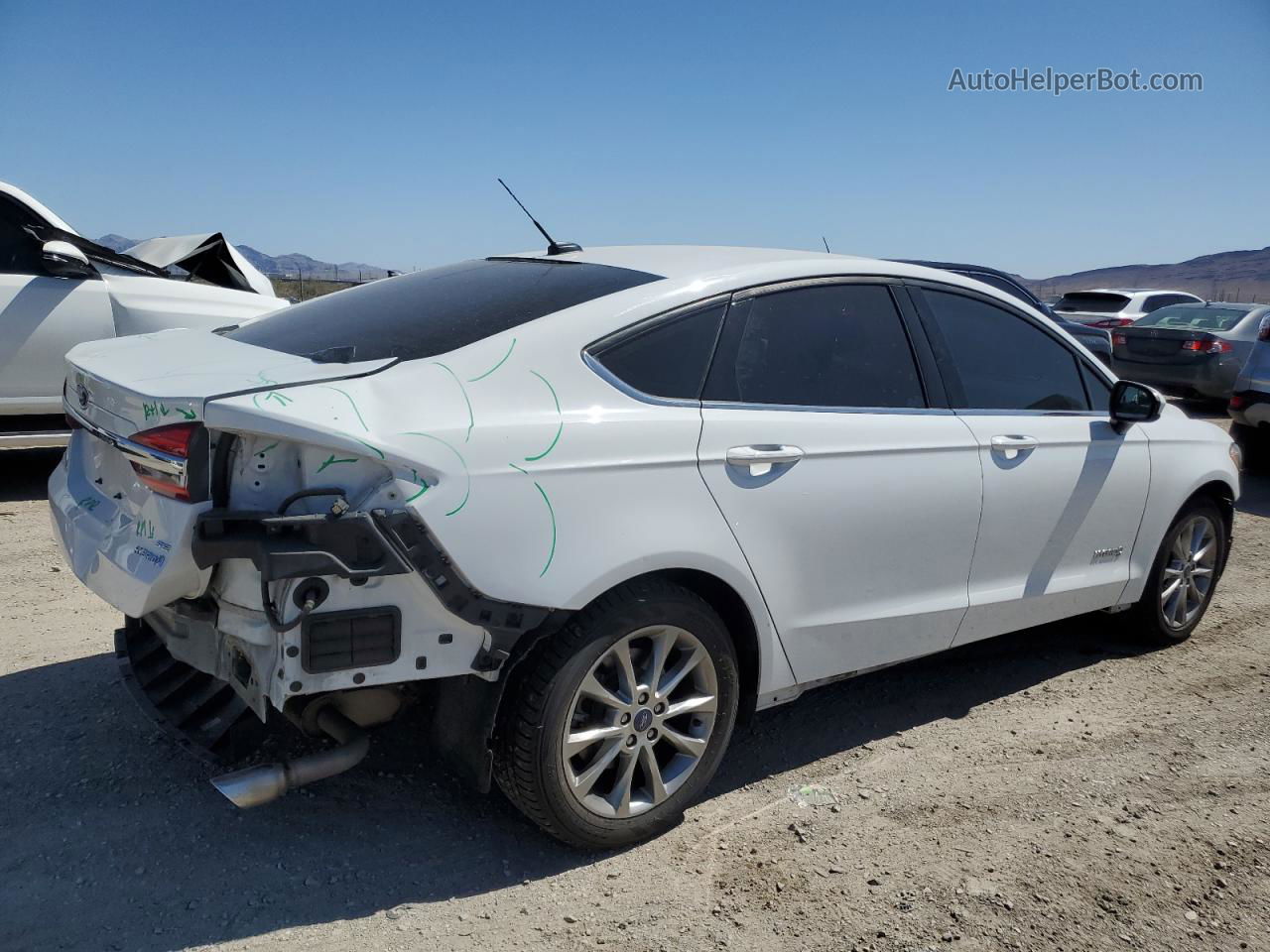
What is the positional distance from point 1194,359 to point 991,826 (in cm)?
1194

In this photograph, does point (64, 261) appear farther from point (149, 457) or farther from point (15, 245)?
point (149, 457)

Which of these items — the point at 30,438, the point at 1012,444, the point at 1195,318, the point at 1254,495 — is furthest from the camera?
the point at 1195,318

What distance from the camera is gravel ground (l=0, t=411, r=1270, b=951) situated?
9.03 ft

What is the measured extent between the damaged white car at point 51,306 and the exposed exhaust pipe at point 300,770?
4389 millimetres

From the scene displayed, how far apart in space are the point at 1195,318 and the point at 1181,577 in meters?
10.9

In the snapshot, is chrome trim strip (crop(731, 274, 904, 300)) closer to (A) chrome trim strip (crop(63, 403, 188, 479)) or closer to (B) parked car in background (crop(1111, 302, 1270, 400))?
(A) chrome trim strip (crop(63, 403, 188, 479))

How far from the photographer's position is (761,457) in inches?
123

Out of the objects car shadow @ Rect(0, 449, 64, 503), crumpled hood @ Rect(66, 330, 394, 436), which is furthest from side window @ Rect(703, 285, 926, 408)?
car shadow @ Rect(0, 449, 64, 503)

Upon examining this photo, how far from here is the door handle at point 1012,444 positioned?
3865mm

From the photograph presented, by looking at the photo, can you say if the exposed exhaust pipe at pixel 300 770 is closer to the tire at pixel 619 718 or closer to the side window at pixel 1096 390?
the tire at pixel 619 718

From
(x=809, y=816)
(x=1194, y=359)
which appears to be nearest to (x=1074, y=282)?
(x=1194, y=359)

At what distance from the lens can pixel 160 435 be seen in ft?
8.64

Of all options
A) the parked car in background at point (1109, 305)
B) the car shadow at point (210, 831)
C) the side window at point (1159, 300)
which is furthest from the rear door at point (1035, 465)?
the side window at point (1159, 300)

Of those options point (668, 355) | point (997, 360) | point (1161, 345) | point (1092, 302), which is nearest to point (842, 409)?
point (668, 355)
